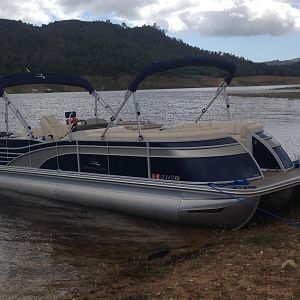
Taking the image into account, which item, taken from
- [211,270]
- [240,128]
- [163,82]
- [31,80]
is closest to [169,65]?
[240,128]

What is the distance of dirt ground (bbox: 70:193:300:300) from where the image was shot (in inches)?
260

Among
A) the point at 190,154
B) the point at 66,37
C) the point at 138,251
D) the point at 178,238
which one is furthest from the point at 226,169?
the point at 66,37

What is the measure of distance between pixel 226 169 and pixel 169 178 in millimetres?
1240

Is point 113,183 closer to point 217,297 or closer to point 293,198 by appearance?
point 293,198

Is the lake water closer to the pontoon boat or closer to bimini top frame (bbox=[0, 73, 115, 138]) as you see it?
the pontoon boat

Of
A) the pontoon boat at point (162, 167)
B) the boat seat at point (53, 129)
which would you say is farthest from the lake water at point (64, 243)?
the boat seat at point (53, 129)

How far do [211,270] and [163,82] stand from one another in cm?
17327

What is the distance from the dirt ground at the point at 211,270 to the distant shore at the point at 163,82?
11839 centimetres

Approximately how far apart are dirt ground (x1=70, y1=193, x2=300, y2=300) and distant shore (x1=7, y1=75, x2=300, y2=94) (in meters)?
118

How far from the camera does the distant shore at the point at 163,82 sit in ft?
458

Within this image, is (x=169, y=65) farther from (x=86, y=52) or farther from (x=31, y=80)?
(x=86, y=52)

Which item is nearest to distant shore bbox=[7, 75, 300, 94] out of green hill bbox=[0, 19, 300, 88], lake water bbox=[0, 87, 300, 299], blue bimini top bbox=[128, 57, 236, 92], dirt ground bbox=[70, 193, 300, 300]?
green hill bbox=[0, 19, 300, 88]

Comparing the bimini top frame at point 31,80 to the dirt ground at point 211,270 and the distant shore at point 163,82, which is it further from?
the distant shore at point 163,82

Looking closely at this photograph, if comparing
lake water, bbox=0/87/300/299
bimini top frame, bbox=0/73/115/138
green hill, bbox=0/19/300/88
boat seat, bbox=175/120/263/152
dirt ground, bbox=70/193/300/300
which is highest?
green hill, bbox=0/19/300/88
